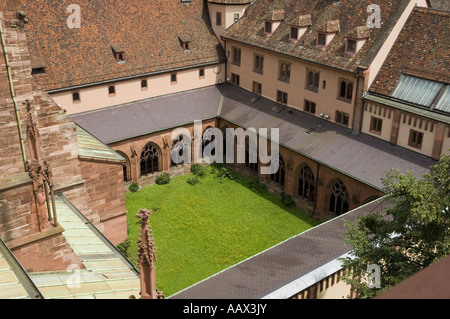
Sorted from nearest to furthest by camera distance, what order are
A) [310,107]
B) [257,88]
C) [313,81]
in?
1. [313,81]
2. [310,107]
3. [257,88]

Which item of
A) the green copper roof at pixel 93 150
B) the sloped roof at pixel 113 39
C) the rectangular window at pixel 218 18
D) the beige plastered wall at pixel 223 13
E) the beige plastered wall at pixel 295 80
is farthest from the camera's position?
the rectangular window at pixel 218 18

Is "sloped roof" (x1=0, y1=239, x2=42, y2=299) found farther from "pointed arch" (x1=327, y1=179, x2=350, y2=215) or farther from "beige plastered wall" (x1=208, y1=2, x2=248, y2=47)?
"beige plastered wall" (x1=208, y1=2, x2=248, y2=47)

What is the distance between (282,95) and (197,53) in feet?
→ 33.3

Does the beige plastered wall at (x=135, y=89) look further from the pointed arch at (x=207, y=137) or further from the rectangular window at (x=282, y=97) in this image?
the rectangular window at (x=282, y=97)

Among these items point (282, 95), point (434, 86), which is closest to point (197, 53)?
point (282, 95)

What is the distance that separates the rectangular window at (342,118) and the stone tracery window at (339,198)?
5864mm

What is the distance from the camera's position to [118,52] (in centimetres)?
4559

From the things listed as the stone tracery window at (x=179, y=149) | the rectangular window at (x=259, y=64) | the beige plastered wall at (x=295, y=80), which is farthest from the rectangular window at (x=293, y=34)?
the stone tracery window at (x=179, y=149)

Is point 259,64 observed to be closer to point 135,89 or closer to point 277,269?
point 135,89

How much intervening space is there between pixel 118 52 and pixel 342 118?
21263 millimetres

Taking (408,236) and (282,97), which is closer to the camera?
(408,236)

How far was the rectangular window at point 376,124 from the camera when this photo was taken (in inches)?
1531

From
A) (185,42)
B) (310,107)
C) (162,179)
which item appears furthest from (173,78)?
(310,107)
